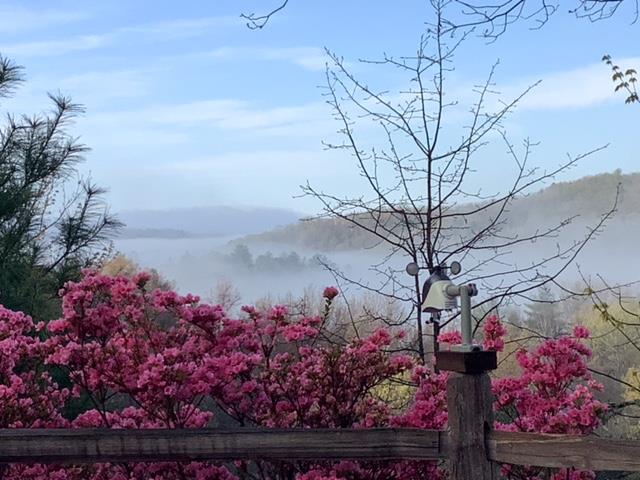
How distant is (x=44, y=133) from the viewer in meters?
4.88

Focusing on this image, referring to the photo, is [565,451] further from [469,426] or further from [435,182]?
[435,182]

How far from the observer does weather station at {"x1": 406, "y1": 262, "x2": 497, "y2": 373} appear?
1710mm

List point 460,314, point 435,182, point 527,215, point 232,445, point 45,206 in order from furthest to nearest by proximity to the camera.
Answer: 1. point 45,206
2. point 527,215
3. point 435,182
4. point 460,314
5. point 232,445

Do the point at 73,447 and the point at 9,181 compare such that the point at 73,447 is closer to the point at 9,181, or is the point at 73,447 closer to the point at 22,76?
the point at 9,181

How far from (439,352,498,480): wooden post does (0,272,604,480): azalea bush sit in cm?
43

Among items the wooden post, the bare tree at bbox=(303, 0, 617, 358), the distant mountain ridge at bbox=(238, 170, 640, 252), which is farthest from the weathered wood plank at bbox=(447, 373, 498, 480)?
the distant mountain ridge at bbox=(238, 170, 640, 252)

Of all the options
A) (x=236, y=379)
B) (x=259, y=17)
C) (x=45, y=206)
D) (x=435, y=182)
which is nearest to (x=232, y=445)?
(x=236, y=379)

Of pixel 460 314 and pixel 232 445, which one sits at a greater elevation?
pixel 460 314

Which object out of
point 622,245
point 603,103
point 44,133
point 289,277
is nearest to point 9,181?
point 44,133

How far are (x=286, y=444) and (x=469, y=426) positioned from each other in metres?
0.41

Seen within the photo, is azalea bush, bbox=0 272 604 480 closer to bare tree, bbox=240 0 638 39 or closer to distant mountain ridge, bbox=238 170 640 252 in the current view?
bare tree, bbox=240 0 638 39

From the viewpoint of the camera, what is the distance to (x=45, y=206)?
4.86 meters

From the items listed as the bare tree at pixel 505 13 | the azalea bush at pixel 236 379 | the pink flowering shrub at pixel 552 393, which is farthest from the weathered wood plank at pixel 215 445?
the bare tree at pixel 505 13

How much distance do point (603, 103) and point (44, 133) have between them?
346 centimetres
